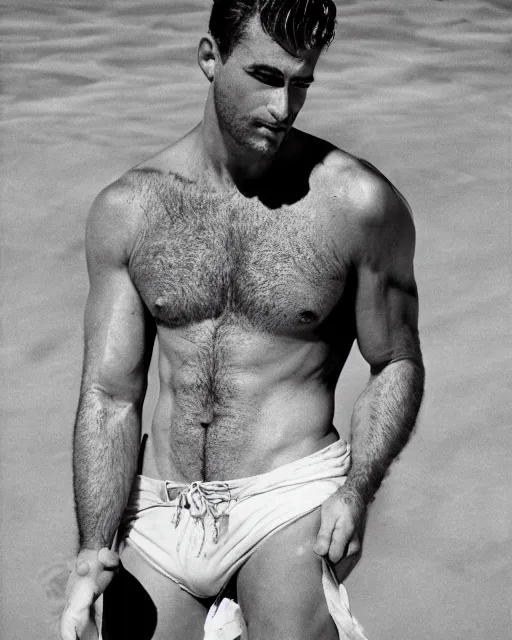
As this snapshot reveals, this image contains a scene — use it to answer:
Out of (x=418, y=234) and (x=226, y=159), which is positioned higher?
(x=226, y=159)

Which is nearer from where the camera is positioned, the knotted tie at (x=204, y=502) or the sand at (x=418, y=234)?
the knotted tie at (x=204, y=502)

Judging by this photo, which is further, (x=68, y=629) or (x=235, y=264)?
(x=235, y=264)

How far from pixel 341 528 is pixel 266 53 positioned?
1092 mm

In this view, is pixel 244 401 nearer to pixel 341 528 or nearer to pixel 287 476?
pixel 287 476

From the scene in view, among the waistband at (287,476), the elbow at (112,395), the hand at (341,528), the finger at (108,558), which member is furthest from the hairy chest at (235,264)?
the finger at (108,558)

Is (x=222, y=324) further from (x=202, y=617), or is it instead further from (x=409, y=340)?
(x=202, y=617)

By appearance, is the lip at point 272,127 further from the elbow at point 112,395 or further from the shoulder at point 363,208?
the elbow at point 112,395

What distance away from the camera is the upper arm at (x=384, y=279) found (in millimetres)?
3199

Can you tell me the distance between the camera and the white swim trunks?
3.21 meters

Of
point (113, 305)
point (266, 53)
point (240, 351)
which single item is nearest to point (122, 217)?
point (113, 305)

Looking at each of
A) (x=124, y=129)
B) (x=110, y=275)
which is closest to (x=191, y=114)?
(x=124, y=129)

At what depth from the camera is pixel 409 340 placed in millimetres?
3334

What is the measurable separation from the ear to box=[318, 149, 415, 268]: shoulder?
1.17 feet

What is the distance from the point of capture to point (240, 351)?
3.28 meters
